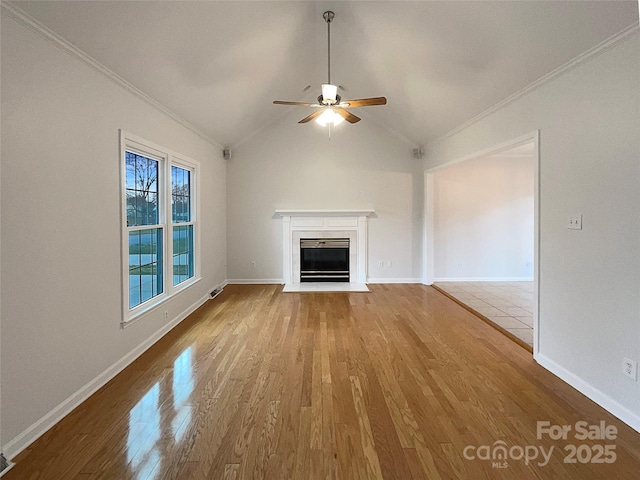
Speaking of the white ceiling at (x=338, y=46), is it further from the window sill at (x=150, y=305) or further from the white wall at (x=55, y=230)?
the window sill at (x=150, y=305)

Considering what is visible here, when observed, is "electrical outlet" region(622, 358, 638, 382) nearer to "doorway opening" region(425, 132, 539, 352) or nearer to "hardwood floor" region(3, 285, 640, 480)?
"hardwood floor" region(3, 285, 640, 480)

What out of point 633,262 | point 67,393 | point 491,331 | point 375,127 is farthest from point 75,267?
point 375,127

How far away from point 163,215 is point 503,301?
4896mm

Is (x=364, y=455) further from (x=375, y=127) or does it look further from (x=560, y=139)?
(x=375, y=127)

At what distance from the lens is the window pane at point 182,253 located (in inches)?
182

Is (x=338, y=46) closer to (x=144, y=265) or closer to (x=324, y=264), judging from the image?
(x=144, y=265)

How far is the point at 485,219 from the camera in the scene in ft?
22.5

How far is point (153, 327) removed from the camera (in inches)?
149

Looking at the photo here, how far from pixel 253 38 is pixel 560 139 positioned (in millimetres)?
2950

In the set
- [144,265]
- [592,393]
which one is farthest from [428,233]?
[144,265]

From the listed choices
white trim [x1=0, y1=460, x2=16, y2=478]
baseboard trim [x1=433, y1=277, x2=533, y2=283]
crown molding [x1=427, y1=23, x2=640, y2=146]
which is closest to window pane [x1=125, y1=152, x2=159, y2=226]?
white trim [x1=0, y1=460, x2=16, y2=478]

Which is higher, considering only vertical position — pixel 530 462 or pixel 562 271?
pixel 562 271

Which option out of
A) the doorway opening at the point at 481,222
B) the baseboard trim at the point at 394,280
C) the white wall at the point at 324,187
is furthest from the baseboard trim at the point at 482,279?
the white wall at the point at 324,187

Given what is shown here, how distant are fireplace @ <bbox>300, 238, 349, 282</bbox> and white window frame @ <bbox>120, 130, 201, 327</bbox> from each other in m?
2.25
